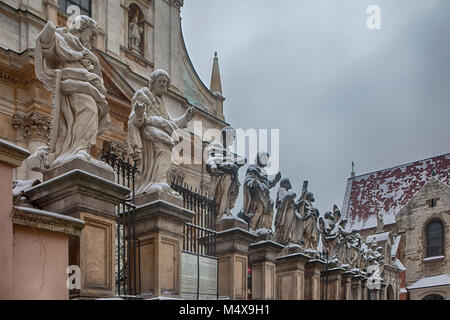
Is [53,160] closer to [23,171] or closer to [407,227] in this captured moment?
[23,171]

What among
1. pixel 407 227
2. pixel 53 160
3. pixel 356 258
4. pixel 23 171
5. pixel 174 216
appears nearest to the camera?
pixel 53 160

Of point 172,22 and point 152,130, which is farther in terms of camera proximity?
point 172,22

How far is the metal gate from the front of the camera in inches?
360

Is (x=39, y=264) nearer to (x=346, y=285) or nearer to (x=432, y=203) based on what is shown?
(x=346, y=285)

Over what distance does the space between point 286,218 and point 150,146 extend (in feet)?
18.1

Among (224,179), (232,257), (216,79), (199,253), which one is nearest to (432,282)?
(216,79)

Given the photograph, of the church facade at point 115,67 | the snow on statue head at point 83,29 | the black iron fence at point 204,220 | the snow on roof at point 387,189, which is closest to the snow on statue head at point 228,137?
the black iron fence at point 204,220

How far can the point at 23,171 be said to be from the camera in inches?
575

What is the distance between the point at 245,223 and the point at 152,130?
3.07m

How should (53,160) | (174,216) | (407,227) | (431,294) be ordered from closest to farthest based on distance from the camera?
(53,160)
(174,216)
(431,294)
(407,227)

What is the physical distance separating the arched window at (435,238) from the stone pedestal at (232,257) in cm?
3125

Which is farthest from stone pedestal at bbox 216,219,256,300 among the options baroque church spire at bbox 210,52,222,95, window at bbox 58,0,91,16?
baroque church spire at bbox 210,52,222,95

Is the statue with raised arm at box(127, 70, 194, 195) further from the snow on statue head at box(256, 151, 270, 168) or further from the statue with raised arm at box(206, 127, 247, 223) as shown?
the snow on statue head at box(256, 151, 270, 168)

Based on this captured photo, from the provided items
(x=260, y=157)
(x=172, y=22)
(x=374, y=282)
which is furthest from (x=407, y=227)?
(x=260, y=157)
